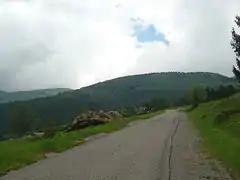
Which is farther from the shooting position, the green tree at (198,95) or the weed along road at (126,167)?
the green tree at (198,95)

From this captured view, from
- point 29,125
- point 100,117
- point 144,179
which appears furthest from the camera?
point 29,125

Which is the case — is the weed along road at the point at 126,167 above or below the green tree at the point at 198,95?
below

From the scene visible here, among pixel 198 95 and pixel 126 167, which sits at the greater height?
pixel 198 95

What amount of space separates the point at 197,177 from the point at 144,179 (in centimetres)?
208

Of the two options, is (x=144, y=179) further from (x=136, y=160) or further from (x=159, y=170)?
(x=136, y=160)

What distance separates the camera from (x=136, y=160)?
20.1 meters

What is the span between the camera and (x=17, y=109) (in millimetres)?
157750

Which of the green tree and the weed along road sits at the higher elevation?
the green tree

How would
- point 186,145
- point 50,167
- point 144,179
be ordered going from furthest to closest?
point 186,145, point 50,167, point 144,179

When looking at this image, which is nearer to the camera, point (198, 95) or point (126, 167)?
point (126, 167)

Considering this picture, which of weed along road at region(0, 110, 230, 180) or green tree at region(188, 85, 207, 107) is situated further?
green tree at region(188, 85, 207, 107)

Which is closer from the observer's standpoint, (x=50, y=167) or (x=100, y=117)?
(x=50, y=167)

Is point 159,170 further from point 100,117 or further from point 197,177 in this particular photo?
point 100,117

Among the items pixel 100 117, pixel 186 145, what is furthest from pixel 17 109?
pixel 186 145
